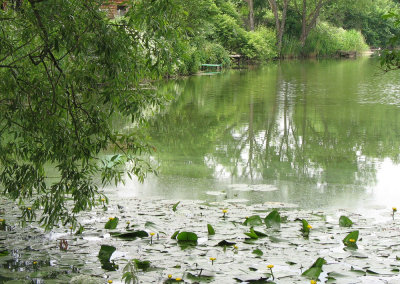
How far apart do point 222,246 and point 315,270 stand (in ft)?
3.11

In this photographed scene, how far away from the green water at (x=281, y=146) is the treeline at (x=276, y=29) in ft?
30.3

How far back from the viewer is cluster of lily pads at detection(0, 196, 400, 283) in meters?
4.16

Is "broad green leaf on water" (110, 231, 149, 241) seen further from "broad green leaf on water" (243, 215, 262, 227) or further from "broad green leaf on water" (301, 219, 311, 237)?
"broad green leaf on water" (301, 219, 311, 237)

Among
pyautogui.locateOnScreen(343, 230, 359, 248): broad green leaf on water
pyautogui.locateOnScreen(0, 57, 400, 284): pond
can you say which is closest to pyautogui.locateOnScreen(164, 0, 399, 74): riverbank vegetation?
pyautogui.locateOnScreen(0, 57, 400, 284): pond

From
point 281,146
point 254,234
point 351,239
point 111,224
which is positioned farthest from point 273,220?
point 281,146

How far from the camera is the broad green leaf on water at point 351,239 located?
187 inches

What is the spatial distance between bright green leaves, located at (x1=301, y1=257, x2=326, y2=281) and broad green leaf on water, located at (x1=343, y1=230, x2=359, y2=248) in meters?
0.71

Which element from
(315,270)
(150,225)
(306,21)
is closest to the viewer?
(315,270)

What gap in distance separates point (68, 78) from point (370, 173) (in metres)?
4.93

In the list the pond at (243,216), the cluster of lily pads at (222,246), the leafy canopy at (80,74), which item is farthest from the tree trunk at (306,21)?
the leafy canopy at (80,74)

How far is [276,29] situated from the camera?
40469 millimetres

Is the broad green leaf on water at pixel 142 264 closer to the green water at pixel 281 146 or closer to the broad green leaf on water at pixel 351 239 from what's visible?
the broad green leaf on water at pixel 351 239

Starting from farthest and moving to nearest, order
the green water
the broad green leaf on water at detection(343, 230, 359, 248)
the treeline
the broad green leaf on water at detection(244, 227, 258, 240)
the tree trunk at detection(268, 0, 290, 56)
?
Result: the tree trunk at detection(268, 0, 290, 56) → the treeline → the green water → the broad green leaf on water at detection(244, 227, 258, 240) → the broad green leaf on water at detection(343, 230, 359, 248)

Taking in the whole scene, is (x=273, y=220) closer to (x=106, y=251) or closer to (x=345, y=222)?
(x=345, y=222)
